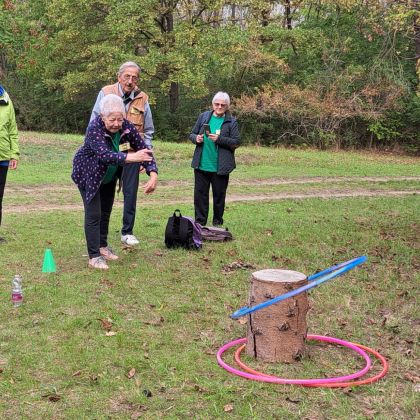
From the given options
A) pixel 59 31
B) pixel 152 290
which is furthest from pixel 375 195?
pixel 59 31

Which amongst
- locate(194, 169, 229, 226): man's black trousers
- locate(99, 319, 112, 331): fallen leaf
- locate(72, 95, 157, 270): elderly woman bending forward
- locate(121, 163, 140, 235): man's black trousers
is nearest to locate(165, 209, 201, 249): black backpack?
locate(121, 163, 140, 235): man's black trousers

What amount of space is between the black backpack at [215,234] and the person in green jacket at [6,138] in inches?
98.5

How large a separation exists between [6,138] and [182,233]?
240cm

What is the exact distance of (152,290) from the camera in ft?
18.8

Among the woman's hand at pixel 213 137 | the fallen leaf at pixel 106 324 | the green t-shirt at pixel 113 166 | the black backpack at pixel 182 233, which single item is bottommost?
the fallen leaf at pixel 106 324

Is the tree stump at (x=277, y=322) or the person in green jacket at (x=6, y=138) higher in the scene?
the person in green jacket at (x=6, y=138)

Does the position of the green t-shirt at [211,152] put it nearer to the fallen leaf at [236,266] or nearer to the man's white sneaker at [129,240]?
the man's white sneaker at [129,240]

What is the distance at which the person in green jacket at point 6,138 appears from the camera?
23.7 feet

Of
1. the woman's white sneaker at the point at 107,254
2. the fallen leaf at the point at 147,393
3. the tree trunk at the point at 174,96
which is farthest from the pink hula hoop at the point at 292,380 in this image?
the tree trunk at the point at 174,96

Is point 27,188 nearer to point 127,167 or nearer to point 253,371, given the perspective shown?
point 127,167

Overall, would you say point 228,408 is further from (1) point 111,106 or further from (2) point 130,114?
(2) point 130,114

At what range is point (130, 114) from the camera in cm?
700

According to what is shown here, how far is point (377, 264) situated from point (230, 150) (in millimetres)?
2632

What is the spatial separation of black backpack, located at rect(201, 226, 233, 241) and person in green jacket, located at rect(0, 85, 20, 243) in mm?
2503
